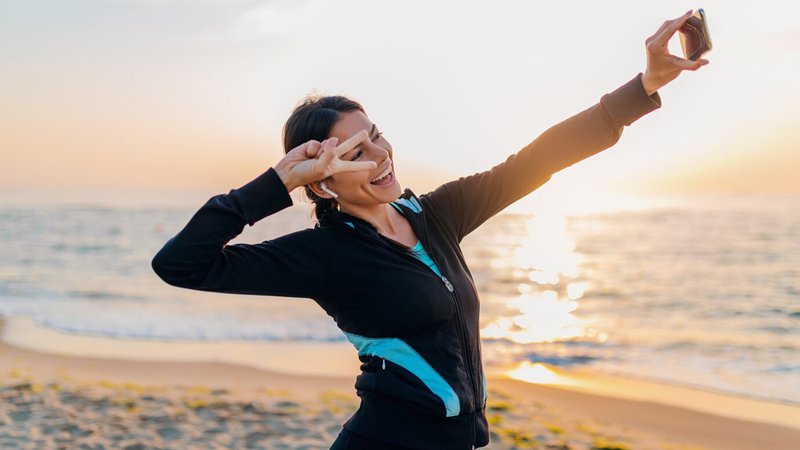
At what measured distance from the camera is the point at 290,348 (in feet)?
33.9

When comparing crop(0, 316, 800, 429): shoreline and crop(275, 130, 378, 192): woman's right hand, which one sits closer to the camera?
crop(275, 130, 378, 192): woman's right hand

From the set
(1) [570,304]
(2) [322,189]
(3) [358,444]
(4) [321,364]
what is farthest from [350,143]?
(1) [570,304]

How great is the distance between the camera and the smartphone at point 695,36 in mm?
2375

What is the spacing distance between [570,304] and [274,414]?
9834mm

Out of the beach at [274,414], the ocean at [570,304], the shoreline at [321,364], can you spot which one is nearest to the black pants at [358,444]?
the beach at [274,414]

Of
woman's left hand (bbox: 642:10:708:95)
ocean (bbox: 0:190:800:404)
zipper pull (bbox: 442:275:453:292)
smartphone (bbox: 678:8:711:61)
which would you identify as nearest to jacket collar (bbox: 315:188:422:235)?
zipper pull (bbox: 442:275:453:292)

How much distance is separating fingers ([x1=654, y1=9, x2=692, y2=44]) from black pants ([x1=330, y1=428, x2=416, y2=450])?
5.22 ft

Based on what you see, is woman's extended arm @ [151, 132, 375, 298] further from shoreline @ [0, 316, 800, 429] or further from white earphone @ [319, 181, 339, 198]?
shoreline @ [0, 316, 800, 429]

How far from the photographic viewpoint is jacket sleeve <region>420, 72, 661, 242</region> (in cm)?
265

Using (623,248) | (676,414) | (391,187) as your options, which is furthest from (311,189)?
(623,248)

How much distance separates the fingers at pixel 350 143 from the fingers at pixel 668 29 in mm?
1044

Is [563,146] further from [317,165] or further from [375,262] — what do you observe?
[317,165]

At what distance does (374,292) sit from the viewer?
2383 mm

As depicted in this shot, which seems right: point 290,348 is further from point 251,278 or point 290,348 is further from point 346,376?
point 251,278
